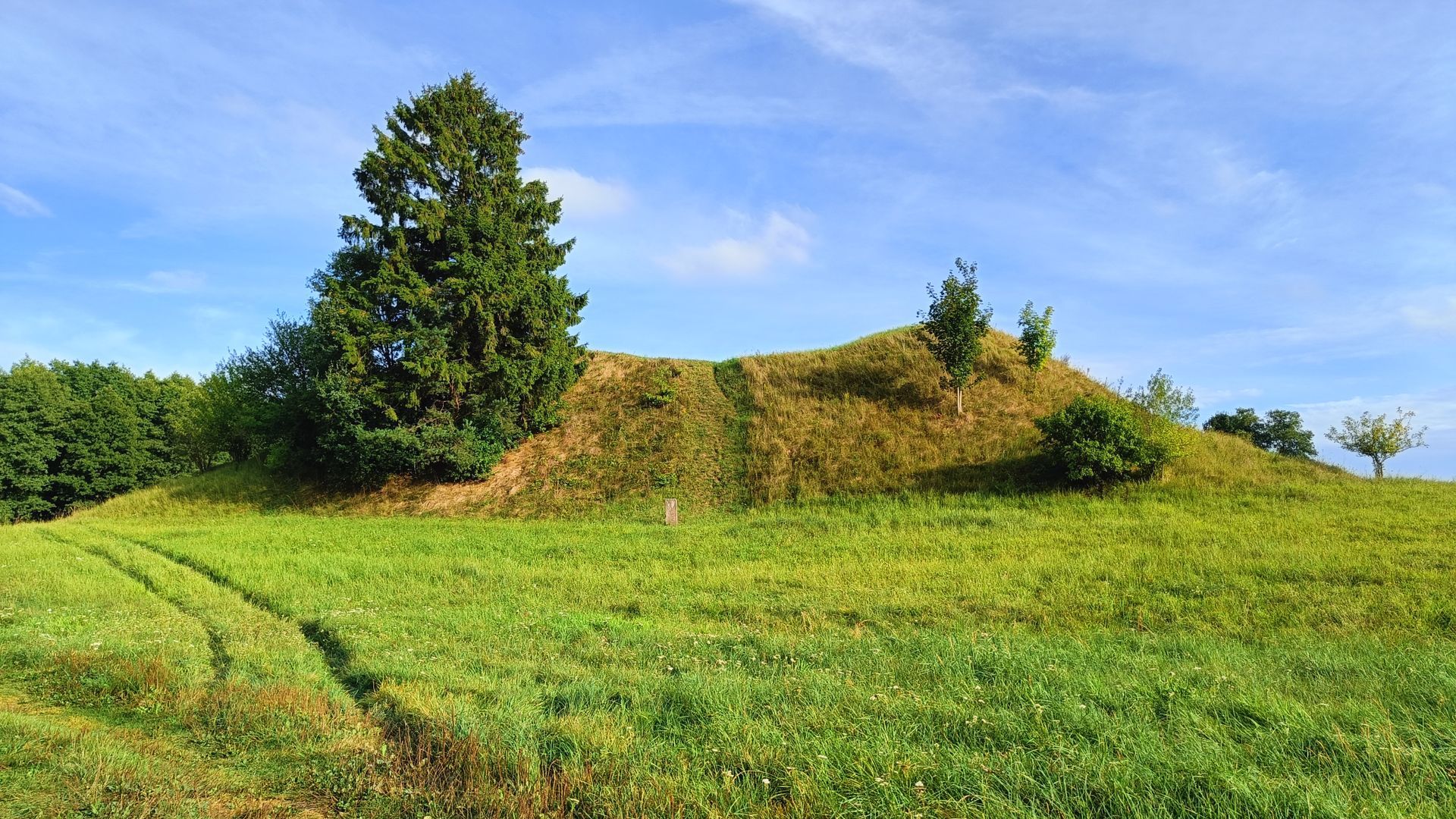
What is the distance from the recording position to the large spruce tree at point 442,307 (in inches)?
1029

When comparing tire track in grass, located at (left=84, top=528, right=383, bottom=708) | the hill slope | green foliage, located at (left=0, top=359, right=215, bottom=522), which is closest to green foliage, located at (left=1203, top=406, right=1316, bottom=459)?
the hill slope

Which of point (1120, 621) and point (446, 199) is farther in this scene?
point (446, 199)

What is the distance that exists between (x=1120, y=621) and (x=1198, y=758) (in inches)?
281

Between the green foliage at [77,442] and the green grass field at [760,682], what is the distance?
126ft

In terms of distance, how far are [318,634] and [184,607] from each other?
4101 mm

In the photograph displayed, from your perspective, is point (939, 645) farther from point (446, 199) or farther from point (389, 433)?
point (446, 199)

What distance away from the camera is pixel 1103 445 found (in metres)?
20.6

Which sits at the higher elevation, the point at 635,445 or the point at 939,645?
the point at 635,445

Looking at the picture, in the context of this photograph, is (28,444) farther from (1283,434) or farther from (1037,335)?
(1283,434)

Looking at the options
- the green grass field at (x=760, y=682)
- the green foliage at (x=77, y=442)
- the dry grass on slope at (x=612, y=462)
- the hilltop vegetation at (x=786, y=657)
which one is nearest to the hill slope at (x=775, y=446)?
the dry grass on slope at (x=612, y=462)

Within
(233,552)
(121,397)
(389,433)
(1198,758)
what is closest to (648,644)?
(1198,758)

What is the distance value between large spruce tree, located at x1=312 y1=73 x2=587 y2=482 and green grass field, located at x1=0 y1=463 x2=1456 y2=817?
11.1 metres

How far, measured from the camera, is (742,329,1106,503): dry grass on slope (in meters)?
24.5

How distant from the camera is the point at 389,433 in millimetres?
25453
